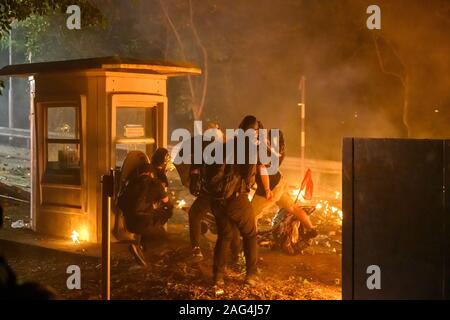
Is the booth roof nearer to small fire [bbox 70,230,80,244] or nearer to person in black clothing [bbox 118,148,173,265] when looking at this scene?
person in black clothing [bbox 118,148,173,265]

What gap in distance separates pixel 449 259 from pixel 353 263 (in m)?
0.97

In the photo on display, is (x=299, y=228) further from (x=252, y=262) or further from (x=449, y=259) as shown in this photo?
(x=449, y=259)

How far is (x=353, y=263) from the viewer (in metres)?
6.13

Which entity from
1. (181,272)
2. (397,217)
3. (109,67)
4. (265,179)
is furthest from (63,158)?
(397,217)

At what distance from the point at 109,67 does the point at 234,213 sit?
3.27m

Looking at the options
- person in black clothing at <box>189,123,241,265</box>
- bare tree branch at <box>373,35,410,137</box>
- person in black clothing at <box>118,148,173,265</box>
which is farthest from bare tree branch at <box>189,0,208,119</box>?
person in black clothing at <box>118,148,173,265</box>

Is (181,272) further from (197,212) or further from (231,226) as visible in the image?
(231,226)

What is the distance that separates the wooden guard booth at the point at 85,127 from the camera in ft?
31.9

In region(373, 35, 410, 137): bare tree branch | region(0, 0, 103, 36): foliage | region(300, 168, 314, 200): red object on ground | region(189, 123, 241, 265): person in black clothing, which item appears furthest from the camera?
region(373, 35, 410, 137): bare tree branch

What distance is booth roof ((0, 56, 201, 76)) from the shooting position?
30.2ft

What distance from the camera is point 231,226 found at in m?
7.75

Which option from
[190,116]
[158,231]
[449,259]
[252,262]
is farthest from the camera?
[190,116]

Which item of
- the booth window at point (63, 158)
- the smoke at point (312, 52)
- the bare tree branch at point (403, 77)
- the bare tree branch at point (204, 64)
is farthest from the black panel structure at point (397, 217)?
the bare tree branch at point (204, 64)
